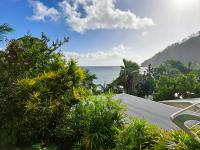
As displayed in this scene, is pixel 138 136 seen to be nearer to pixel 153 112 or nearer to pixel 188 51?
pixel 153 112

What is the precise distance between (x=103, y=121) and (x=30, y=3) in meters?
8.15

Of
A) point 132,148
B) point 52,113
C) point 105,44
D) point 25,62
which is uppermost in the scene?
point 105,44

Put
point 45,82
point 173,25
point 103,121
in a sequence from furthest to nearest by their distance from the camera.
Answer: point 173,25 < point 45,82 < point 103,121

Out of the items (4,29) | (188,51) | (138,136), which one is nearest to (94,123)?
(138,136)

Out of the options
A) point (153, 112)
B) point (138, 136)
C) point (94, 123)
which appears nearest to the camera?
point (138, 136)

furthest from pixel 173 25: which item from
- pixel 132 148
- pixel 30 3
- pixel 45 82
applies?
pixel 132 148

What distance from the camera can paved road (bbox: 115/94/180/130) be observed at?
307 inches

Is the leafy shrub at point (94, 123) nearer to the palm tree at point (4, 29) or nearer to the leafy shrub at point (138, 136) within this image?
the leafy shrub at point (138, 136)

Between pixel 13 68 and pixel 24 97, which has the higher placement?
pixel 13 68

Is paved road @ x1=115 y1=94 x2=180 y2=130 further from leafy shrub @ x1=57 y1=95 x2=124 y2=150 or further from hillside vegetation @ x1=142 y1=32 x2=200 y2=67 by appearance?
hillside vegetation @ x1=142 y1=32 x2=200 y2=67

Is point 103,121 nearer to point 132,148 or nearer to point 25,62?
point 132,148

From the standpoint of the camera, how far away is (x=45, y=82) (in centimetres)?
868

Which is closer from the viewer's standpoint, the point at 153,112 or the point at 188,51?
the point at 153,112

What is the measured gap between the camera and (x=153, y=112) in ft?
29.2
